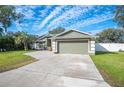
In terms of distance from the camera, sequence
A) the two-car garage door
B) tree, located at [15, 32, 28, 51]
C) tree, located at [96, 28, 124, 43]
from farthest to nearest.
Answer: tree, located at [96, 28, 124, 43] < tree, located at [15, 32, 28, 51] < the two-car garage door

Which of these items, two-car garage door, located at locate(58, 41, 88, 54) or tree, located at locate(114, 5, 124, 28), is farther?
tree, located at locate(114, 5, 124, 28)

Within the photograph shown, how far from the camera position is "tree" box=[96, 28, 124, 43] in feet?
99.5

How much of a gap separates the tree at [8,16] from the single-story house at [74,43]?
14079 mm

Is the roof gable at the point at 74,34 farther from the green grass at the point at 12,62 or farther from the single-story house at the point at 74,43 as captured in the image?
the green grass at the point at 12,62

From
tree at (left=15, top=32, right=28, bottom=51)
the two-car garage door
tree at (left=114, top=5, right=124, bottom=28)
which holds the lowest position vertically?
the two-car garage door

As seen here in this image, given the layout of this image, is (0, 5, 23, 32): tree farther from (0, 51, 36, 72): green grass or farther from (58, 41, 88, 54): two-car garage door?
(0, 51, 36, 72): green grass

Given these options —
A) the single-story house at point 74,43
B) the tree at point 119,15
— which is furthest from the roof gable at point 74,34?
the tree at point 119,15

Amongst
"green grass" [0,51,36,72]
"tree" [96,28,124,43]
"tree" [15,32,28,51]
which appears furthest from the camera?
"tree" [96,28,124,43]

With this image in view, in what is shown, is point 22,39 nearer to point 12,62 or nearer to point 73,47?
point 73,47

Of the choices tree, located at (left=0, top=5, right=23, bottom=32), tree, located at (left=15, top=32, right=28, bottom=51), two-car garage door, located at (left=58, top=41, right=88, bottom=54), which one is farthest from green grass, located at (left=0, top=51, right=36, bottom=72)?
tree, located at (left=0, top=5, right=23, bottom=32)

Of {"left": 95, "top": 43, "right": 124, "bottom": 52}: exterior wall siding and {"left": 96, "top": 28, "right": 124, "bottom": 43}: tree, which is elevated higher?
{"left": 96, "top": 28, "right": 124, "bottom": 43}: tree

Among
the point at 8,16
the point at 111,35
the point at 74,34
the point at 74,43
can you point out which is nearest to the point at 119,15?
the point at 74,34

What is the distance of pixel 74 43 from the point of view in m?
19.0

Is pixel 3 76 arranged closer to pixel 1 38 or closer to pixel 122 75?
pixel 122 75
